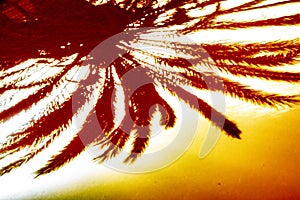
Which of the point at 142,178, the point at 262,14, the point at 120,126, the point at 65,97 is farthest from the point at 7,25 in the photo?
the point at 262,14

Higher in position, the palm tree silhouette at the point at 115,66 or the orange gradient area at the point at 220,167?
the palm tree silhouette at the point at 115,66

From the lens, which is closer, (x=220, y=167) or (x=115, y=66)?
(x=220, y=167)

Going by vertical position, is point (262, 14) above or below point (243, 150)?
above

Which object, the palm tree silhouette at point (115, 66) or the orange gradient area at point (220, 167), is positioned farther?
the palm tree silhouette at point (115, 66)

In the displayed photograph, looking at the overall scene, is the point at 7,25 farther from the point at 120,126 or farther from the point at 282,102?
the point at 282,102

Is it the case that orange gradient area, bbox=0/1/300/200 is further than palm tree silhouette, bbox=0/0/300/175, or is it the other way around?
palm tree silhouette, bbox=0/0/300/175

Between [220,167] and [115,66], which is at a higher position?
[115,66]

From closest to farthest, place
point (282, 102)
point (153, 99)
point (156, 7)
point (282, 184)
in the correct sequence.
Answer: point (282, 184)
point (282, 102)
point (153, 99)
point (156, 7)

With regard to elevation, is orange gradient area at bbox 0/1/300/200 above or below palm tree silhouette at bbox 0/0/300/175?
below
